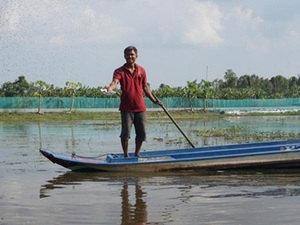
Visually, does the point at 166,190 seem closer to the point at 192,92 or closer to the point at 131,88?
the point at 131,88

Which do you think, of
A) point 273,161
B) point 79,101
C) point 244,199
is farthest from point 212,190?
point 79,101

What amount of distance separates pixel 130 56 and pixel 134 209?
11.4 ft

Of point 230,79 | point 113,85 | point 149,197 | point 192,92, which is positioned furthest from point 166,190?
point 230,79

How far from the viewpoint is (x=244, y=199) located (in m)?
6.20

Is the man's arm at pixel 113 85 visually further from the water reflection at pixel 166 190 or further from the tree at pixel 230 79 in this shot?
the tree at pixel 230 79

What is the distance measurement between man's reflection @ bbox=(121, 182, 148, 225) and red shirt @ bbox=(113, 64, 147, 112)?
2.20m

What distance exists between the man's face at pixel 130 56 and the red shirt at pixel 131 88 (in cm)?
18

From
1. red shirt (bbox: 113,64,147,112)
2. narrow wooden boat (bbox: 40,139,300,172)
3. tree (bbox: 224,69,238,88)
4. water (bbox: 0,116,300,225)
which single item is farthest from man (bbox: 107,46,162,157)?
tree (bbox: 224,69,238,88)

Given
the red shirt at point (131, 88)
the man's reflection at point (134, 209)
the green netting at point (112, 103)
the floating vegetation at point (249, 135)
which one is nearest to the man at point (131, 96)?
the red shirt at point (131, 88)

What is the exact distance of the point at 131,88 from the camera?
29.4 feet

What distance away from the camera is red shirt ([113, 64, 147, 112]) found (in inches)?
352

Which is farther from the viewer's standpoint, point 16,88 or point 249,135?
point 16,88

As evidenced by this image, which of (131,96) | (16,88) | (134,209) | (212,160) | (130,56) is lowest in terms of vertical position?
(134,209)

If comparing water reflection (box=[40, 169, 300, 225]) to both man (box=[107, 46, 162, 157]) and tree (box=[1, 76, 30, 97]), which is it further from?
tree (box=[1, 76, 30, 97])
